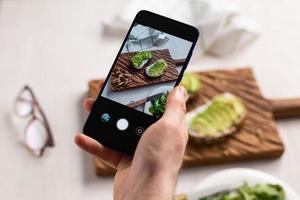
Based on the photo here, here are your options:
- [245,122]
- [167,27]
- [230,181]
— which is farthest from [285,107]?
[167,27]

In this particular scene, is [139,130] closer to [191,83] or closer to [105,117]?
[105,117]

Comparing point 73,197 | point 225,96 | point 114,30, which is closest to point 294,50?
point 225,96

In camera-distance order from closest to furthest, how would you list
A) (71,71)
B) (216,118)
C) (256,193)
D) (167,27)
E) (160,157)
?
(160,157)
(167,27)
(256,193)
(216,118)
(71,71)

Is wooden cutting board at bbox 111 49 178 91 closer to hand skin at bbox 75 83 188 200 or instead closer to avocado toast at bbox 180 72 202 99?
hand skin at bbox 75 83 188 200

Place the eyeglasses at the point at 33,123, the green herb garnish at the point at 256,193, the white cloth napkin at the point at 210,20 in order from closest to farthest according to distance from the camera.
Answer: the green herb garnish at the point at 256,193
the eyeglasses at the point at 33,123
the white cloth napkin at the point at 210,20

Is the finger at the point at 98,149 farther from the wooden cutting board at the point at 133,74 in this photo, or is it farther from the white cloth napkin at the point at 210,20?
the white cloth napkin at the point at 210,20

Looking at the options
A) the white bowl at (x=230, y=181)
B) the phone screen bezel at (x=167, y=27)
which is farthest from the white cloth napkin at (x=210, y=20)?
the phone screen bezel at (x=167, y=27)
